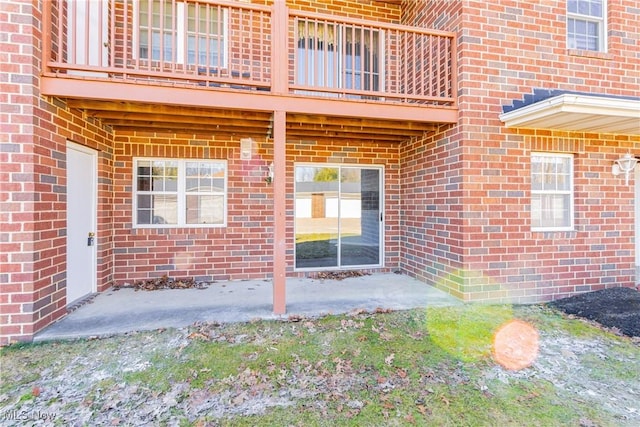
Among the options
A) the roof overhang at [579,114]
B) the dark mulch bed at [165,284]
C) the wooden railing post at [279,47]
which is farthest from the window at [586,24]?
the dark mulch bed at [165,284]

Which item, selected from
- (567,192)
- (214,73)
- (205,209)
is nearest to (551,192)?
(567,192)

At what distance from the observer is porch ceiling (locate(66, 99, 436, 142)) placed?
15.4 feet

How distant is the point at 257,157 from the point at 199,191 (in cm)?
134

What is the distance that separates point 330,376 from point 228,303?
95.1 inches

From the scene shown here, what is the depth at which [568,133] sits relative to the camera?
5.64 m

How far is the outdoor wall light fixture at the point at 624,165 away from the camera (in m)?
5.75

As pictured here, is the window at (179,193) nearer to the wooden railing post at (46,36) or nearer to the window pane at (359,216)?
the wooden railing post at (46,36)

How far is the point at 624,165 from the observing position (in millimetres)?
5793

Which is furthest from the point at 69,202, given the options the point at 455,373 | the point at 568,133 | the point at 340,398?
the point at 568,133

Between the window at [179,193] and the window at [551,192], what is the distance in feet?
18.8

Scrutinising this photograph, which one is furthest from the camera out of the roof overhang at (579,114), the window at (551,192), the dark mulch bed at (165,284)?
the dark mulch bed at (165,284)

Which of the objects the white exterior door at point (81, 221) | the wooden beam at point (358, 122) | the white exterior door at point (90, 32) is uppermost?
the white exterior door at point (90, 32)

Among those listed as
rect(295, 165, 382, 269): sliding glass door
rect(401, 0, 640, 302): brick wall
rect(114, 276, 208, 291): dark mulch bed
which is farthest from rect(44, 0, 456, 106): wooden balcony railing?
rect(114, 276, 208, 291): dark mulch bed

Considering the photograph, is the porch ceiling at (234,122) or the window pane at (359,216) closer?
the porch ceiling at (234,122)
